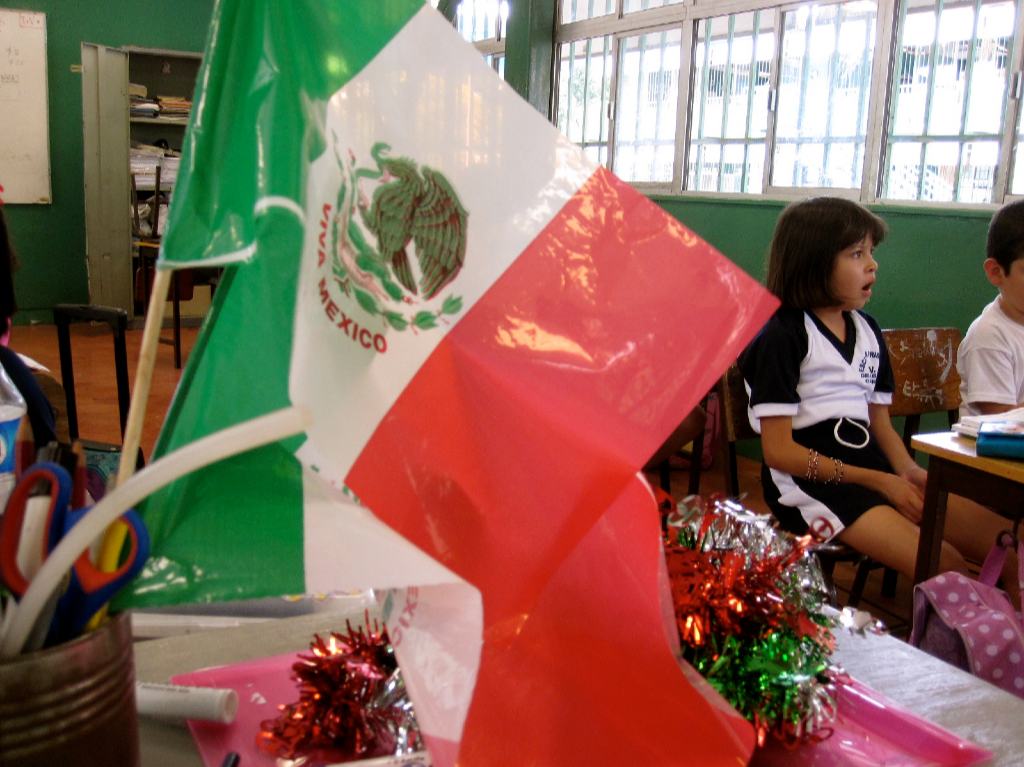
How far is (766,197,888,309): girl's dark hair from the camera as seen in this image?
2174mm

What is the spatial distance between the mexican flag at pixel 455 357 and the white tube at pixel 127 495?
8 cm

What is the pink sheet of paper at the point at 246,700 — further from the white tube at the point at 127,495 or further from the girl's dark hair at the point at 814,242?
the girl's dark hair at the point at 814,242

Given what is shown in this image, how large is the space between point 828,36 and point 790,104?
0.33 m

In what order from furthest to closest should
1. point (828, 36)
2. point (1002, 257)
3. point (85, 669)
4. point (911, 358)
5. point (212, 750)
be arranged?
point (828, 36)
point (911, 358)
point (1002, 257)
point (212, 750)
point (85, 669)

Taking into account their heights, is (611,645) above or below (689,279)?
below

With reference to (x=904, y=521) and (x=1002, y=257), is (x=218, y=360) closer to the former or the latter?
(x=904, y=521)

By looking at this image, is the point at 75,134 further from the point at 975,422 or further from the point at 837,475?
the point at 975,422

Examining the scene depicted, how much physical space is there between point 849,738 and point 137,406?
55 centimetres

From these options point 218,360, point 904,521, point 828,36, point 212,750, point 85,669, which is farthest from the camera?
point 828,36

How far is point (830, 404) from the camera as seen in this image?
2.22 meters

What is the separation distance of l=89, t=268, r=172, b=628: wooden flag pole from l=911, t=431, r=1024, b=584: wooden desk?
163 cm

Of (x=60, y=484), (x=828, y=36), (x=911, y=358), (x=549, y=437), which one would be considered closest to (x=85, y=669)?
(x=60, y=484)

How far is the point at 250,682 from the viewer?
2.53ft

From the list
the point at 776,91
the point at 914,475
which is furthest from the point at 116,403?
the point at 914,475
